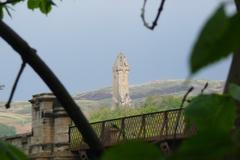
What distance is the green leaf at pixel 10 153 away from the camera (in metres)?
0.70

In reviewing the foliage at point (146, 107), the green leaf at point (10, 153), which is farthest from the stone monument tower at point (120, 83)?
the green leaf at point (10, 153)

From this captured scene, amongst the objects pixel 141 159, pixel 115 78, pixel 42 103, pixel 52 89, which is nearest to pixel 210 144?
pixel 141 159

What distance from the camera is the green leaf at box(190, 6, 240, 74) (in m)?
0.34

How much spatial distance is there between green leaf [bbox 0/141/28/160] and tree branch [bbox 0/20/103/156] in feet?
0.49

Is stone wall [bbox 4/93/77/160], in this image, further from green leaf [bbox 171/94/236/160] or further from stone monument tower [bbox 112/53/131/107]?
stone monument tower [bbox 112/53/131/107]

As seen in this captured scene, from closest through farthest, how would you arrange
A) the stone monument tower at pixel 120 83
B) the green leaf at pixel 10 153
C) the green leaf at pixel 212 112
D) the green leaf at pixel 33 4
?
the green leaf at pixel 212 112, the green leaf at pixel 10 153, the green leaf at pixel 33 4, the stone monument tower at pixel 120 83

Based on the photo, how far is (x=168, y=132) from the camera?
15.2m

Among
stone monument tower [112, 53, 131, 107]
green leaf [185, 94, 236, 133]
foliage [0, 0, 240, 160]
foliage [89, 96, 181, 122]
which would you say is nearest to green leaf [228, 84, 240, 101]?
green leaf [185, 94, 236, 133]

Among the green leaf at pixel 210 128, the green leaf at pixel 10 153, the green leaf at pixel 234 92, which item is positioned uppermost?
the green leaf at pixel 234 92

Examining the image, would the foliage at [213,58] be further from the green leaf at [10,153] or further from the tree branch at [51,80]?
the tree branch at [51,80]

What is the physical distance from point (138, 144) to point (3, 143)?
0.41 metres

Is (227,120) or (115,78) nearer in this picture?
(227,120)

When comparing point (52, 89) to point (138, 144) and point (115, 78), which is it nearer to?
point (138, 144)

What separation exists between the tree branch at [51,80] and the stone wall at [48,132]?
17078mm
